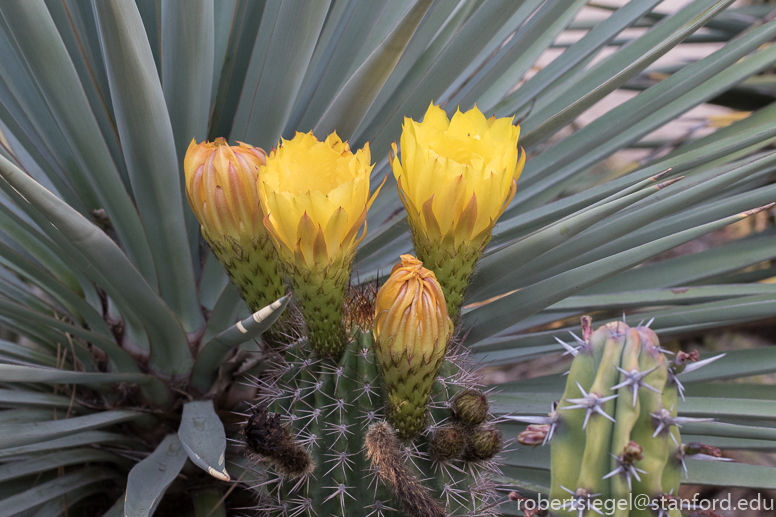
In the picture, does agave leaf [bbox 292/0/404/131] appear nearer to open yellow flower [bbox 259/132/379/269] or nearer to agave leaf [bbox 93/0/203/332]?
agave leaf [bbox 93/0/203/332]

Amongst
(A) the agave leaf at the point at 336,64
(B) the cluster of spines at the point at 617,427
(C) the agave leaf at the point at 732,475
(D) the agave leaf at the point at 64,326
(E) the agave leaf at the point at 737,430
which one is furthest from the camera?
(A) the agave leaf at the point at 336,64

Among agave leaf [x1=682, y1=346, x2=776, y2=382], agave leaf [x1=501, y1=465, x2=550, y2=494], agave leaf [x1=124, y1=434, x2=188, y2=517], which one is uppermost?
agave leaf [x1=682, y1=346, x2=776, y2=382]

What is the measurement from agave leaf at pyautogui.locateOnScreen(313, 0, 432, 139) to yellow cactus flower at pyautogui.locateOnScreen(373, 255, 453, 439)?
32 cm

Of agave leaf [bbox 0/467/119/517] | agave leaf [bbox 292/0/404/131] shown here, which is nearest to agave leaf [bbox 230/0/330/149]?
agave leaf [bbox 292/0/404/131]

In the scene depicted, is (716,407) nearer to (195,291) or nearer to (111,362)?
(195,291)

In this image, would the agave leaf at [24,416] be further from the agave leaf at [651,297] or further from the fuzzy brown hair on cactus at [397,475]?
the agave leaf at [651,297]

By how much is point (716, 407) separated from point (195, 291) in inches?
35.2

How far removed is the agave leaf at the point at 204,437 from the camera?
79 cm

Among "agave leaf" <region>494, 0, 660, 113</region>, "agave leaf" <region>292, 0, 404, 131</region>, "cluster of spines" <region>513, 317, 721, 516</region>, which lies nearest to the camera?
"cluster of spines" <region>513, 317, 721, 516</region>

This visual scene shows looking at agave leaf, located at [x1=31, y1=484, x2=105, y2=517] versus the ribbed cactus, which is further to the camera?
agave leaf, located at [x1=31, y1=484, x2=105, y2=517]

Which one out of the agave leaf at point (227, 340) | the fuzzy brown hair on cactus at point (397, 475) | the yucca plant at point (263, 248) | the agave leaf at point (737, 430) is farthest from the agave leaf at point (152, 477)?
the agave leaf at point (737, 430)

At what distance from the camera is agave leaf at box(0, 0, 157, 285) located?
0.83m

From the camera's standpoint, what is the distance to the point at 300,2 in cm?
92

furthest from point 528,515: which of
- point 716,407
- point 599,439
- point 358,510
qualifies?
point 716,407
